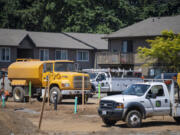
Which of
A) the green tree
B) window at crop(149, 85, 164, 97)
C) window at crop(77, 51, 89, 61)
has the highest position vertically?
window at crop(77, 51, 89, 61)

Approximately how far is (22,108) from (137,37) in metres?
26.8

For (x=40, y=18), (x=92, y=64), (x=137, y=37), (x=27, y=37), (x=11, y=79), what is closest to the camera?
(x=11, y=79)

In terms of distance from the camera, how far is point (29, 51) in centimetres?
6234

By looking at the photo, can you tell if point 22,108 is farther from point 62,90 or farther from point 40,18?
point 40,18

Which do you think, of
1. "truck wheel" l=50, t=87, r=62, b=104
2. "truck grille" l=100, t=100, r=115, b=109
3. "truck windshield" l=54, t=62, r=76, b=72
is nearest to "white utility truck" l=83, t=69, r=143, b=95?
"truck windshield" l=54, t=62, r=76, b=72

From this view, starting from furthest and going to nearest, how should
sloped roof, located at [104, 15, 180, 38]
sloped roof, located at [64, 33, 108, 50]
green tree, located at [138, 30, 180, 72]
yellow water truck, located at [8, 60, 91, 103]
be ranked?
sloped roof, located at [64, 33, 108, 50] < sloped roof, located at [104, 15, 180, 38] < green tree, located at [138, 30, 180, 72] < yellow water truck, located at [8, 60, 91, 103]

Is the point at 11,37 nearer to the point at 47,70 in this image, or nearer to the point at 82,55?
Answer: the point at 82,55

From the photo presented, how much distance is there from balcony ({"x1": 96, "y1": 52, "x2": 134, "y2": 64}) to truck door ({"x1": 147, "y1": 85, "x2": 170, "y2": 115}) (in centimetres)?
3203

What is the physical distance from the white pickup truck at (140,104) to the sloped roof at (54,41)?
43498 mm

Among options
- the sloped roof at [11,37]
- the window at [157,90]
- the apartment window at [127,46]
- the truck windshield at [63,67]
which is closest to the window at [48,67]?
the truck windshield at [63,67]

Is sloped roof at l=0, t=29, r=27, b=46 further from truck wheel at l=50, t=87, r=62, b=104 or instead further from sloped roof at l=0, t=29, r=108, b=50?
truck wheel at l=50, t=87, r=62, b=104

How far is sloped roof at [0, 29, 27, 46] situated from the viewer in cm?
5885

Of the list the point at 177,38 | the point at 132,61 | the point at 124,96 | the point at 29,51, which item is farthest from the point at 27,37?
the point at 124,96

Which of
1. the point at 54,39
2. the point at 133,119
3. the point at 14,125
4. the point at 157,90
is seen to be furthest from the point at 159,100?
the point at 54,39
